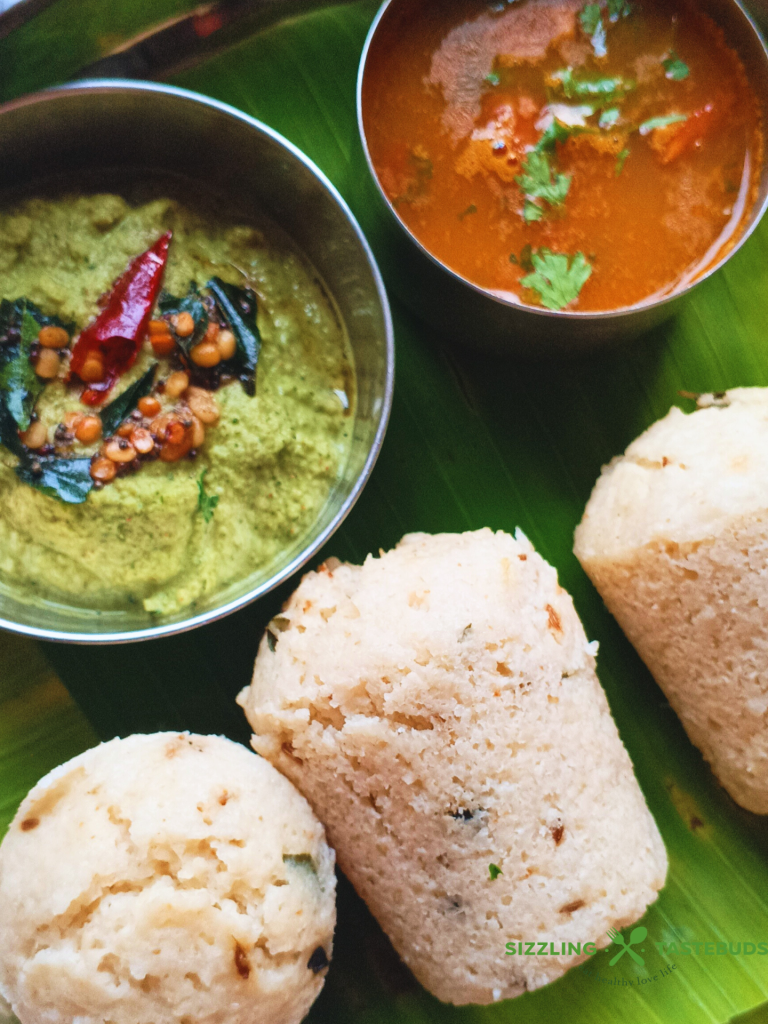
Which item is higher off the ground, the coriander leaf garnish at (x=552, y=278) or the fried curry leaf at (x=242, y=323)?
the fried curry leaf at (x=242, y=323)

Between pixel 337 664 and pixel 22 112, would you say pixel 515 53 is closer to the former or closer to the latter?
pixel 22 112

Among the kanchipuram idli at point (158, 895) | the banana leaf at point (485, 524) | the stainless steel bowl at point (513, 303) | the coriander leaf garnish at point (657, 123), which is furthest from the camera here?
the banana leaf at point (485, 524)

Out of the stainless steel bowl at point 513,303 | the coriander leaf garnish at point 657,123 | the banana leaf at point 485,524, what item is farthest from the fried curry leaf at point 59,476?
the coriander leaf garnish at point 657,123

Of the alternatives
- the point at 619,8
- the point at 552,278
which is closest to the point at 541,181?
the point at 552,278

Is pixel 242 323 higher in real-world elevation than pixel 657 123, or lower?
higher

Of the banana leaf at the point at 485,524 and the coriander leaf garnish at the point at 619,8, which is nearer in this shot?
the coriander leaf garnish at the point at 619,8

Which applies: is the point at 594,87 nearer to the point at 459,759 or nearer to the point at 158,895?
the point at 459,759

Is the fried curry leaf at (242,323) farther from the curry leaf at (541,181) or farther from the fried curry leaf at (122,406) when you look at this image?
the curry leaf at (541,181)

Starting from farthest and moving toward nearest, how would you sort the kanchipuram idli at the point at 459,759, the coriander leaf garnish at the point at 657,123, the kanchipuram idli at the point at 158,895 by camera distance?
1. the coriander leaf garnish at the point at 657,123
2. the kanchipuram idli at the point at 459,759
3. the kanchipuram idli at the point at 158,895
